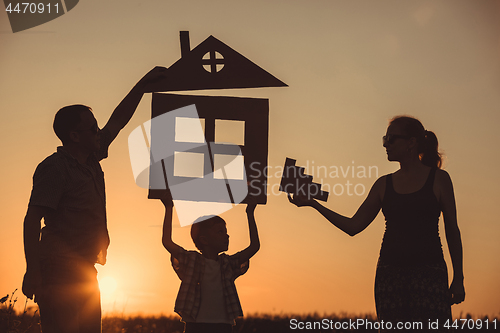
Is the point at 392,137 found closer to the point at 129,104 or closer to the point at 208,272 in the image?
the point at 208,272

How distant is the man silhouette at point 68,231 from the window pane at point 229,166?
4.16ft

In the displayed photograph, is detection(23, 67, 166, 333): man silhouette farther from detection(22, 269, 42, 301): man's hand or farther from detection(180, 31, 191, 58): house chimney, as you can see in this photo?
detection(180, 31, 191, 58): house chimney

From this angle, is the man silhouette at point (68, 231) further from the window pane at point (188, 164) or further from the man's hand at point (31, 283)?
the window pane at point (188, 164)

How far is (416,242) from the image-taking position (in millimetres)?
3725

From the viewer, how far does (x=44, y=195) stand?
11.6ft

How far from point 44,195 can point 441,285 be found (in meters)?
2.93

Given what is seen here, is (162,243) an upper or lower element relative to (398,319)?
upper

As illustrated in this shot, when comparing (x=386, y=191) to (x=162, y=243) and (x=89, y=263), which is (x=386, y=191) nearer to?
(x=162, y=243)

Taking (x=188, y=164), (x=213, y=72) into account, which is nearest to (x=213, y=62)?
(x=213, y=72)

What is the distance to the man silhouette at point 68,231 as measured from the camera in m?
3.46

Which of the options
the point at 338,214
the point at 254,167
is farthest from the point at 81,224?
the point at 338,214

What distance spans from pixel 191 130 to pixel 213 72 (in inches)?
25.5

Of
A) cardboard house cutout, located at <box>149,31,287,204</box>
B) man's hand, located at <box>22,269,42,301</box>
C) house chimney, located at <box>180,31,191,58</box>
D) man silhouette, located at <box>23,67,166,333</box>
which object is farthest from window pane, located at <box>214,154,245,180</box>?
man's hand, located at <box>22,269,42,301</box>

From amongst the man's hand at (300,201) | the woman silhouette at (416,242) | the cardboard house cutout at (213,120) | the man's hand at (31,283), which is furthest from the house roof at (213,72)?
the man's hand at (31,283)
